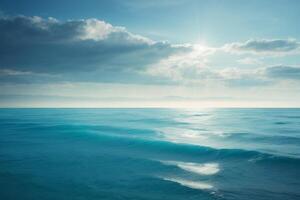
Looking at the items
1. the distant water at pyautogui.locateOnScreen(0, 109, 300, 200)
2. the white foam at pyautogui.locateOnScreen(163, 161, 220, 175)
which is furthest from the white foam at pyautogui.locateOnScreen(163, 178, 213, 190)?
the white foam at pyautogui.locateOnScreen(163, 161, 220, 175)

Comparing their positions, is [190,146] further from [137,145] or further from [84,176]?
[84,176]

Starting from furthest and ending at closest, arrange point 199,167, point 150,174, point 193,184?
point 199,167 → point 150,174 → point 193,184

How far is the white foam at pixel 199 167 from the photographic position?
20462 millimetres

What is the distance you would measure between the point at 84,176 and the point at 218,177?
10.4 metres

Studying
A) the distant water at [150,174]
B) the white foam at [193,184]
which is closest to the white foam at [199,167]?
the distant water at [150,174]

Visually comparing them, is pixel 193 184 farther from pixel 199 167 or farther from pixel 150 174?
pixel 199 167

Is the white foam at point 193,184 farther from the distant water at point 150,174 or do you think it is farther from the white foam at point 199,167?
the white foam at point 199,167

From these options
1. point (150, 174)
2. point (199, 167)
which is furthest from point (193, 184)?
point (199, 167)

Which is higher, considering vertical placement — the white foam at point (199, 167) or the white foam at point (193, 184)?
the white foam at point (193, 184)

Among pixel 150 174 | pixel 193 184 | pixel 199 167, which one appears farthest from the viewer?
pixel 199 167

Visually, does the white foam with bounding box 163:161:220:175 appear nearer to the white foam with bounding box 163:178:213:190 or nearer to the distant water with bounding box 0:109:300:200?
the distant water with bounding box 0:109:300:200

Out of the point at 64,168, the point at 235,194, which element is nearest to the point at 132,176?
the point at 64,168

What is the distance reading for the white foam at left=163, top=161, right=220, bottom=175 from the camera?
20462 millimetres

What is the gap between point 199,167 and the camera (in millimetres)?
22391
